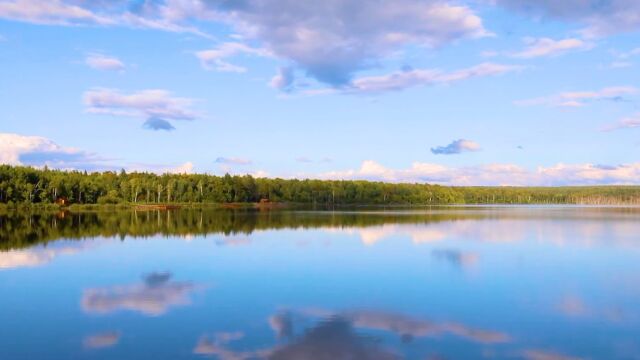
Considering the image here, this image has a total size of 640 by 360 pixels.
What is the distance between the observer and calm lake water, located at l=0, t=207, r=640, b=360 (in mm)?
12188

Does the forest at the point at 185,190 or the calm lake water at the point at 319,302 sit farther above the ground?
the forest at the point at 185,190

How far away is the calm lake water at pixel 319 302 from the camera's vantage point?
12188 millimetres

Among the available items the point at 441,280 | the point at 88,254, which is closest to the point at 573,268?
the point at 441,280

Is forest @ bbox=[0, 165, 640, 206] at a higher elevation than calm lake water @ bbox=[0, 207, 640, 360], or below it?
higher

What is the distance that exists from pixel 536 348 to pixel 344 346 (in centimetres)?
403

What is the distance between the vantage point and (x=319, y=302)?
16922 millimetres

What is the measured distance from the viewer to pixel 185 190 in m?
133

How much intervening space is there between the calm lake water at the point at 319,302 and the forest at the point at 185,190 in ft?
233

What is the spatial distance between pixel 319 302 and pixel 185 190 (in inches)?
4723

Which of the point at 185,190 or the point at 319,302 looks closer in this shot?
the point at 319,302

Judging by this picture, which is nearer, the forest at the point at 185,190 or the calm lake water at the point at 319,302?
the calm lake water at the point at 319,302

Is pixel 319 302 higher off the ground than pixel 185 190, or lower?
lower

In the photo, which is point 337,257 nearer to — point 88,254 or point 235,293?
point 235,293

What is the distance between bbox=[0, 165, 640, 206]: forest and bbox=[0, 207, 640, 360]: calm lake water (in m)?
71.1
